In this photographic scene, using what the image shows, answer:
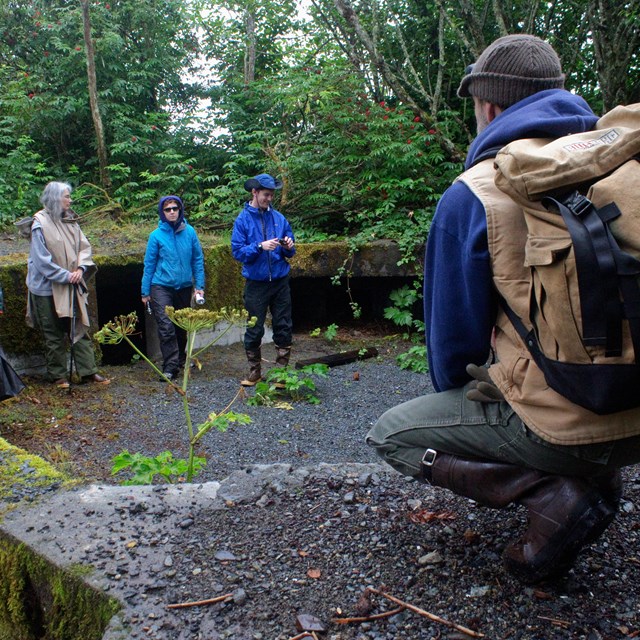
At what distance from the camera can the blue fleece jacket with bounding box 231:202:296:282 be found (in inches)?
296

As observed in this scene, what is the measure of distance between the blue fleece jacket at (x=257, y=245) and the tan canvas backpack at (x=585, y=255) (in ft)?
→ 18.6

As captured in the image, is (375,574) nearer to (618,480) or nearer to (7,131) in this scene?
(618,480)

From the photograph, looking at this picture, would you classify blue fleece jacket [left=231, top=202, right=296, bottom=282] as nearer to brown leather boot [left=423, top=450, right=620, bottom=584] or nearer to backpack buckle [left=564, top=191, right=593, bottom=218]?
brown leather boot [left=423, top=450, right=620, bottom=584]

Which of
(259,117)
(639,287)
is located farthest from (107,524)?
(259,117)

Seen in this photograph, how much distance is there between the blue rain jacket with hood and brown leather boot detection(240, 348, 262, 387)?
1.24 meters

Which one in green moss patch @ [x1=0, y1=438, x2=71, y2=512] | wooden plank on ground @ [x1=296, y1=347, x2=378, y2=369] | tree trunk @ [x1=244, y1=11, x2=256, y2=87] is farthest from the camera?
tree trunk @ [x1=244, y1=11, x2=256, y2=87]

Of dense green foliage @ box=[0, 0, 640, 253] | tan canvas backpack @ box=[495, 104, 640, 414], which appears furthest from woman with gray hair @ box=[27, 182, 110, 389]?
tan canvas backpack @ box=[495, 104, 640, 414]

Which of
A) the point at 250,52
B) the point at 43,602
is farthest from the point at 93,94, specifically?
the point at 43,602

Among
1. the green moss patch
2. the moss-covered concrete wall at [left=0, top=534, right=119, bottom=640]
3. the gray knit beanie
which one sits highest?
the gray knit beanie

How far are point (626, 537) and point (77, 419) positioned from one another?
5.31m

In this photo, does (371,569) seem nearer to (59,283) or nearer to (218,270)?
(59,283)

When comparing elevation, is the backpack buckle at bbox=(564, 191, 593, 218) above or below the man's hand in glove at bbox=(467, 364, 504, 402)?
above

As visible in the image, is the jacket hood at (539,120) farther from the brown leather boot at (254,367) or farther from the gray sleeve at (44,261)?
the gray sleeve at (44,261)

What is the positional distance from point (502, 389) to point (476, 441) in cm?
23
